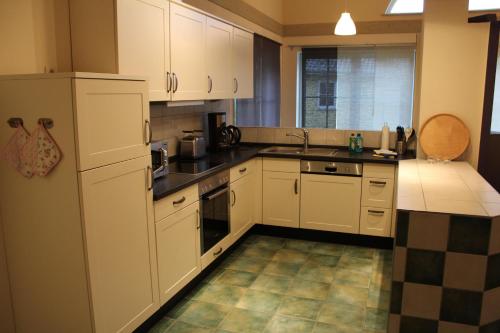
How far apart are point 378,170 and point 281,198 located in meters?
0.96

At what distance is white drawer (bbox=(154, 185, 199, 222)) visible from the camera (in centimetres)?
265

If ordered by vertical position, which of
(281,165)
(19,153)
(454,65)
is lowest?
(281,165)

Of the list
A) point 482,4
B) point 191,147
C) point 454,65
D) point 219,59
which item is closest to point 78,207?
point 191,147

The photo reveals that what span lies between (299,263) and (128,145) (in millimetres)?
2038

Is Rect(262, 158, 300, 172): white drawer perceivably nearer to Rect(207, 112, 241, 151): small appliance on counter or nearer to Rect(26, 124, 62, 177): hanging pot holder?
Rect(207, 112, 241, 151): small appliance on counter

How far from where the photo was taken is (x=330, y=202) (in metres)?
4.13

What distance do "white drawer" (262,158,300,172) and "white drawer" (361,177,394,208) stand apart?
2.13 feet

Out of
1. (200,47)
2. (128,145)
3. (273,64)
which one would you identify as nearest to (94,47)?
(128,145)

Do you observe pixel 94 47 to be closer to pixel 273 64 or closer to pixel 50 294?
pixel 50 294

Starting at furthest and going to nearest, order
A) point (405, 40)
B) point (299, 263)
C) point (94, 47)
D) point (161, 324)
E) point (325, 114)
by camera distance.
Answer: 1. point (325, 114)
2. point (405, 40)
3. point (299, 263)
4. point (161, 324)
5. point (94, 47)

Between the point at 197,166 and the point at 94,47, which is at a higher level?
the point at 94,47

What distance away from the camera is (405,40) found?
5230 millimetres

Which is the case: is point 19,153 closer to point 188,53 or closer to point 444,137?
point 188,53

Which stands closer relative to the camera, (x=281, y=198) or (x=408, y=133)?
(x=408, y=133)
